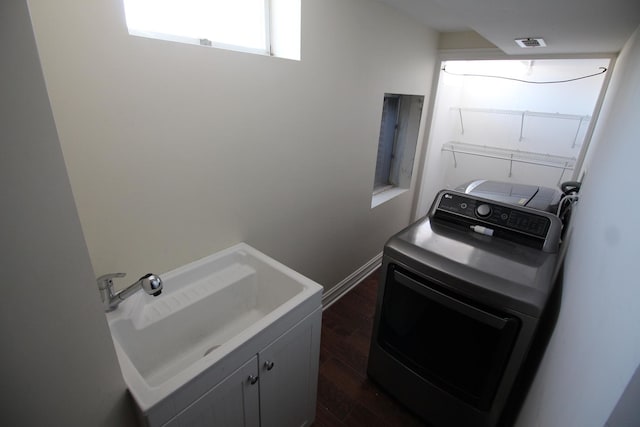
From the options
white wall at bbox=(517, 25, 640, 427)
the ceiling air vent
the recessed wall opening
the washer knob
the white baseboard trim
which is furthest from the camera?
the recessed wall opening

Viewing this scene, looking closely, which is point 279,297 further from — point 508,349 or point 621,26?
point 621,26

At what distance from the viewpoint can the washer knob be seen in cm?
157

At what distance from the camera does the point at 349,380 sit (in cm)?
189

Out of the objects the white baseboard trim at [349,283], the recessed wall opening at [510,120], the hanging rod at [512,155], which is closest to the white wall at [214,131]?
the white baseboard trim at [349,283]

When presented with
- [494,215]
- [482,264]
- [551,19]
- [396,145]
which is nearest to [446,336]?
[482,264]

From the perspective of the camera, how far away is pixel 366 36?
1.96 m

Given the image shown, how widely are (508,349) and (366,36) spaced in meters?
1.95

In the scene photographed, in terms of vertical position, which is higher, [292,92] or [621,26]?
[621,26]

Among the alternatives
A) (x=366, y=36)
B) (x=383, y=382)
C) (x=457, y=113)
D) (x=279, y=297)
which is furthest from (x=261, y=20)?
(x=457, y=113)

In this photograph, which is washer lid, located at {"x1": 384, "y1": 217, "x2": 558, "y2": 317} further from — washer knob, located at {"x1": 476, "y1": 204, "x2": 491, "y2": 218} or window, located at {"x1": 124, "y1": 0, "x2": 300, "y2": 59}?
window, located at {"x1": 124, "y1": 0, "x2": 300, "y2": 59}

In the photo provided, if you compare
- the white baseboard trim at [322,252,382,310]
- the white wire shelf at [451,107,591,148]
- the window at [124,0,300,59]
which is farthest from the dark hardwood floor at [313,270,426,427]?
the white wire shelf at [451,107,591,148]

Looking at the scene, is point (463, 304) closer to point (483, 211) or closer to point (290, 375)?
point (483, 211)

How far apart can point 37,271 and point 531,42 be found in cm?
281

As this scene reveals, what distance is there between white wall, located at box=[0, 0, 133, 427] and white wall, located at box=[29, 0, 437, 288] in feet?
1.53
